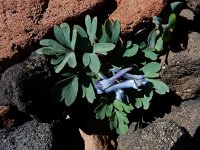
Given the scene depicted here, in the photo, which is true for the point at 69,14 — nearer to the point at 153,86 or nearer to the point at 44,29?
the point at 44,29

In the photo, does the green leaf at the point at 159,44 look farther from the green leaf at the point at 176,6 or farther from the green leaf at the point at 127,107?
the green leaf at the point at 127,107

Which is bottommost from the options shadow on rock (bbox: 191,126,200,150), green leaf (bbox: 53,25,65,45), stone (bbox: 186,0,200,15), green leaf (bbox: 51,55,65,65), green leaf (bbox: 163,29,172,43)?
shadow on rock (bbox: 191,126,200,150)

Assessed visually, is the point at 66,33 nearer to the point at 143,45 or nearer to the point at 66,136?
the point at 143,45

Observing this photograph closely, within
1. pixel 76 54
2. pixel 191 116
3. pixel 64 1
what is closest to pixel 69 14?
pixel 64 1

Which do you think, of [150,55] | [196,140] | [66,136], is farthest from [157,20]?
[66,136]

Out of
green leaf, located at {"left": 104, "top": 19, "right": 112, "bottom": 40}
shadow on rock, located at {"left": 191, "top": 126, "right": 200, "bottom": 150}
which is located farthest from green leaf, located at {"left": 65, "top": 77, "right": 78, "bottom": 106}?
shadow on rock, located at {"left": 191, "top": 126, "right": 200, "bottom": 150}

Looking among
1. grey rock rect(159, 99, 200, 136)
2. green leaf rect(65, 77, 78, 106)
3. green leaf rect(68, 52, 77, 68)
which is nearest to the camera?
green leaf rect(68, 52, 77, 68)

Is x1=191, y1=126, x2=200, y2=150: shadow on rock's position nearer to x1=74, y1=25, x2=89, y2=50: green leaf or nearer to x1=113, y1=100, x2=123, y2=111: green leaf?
x1=113, y1=100, x2=123, y2=111: green leaf
